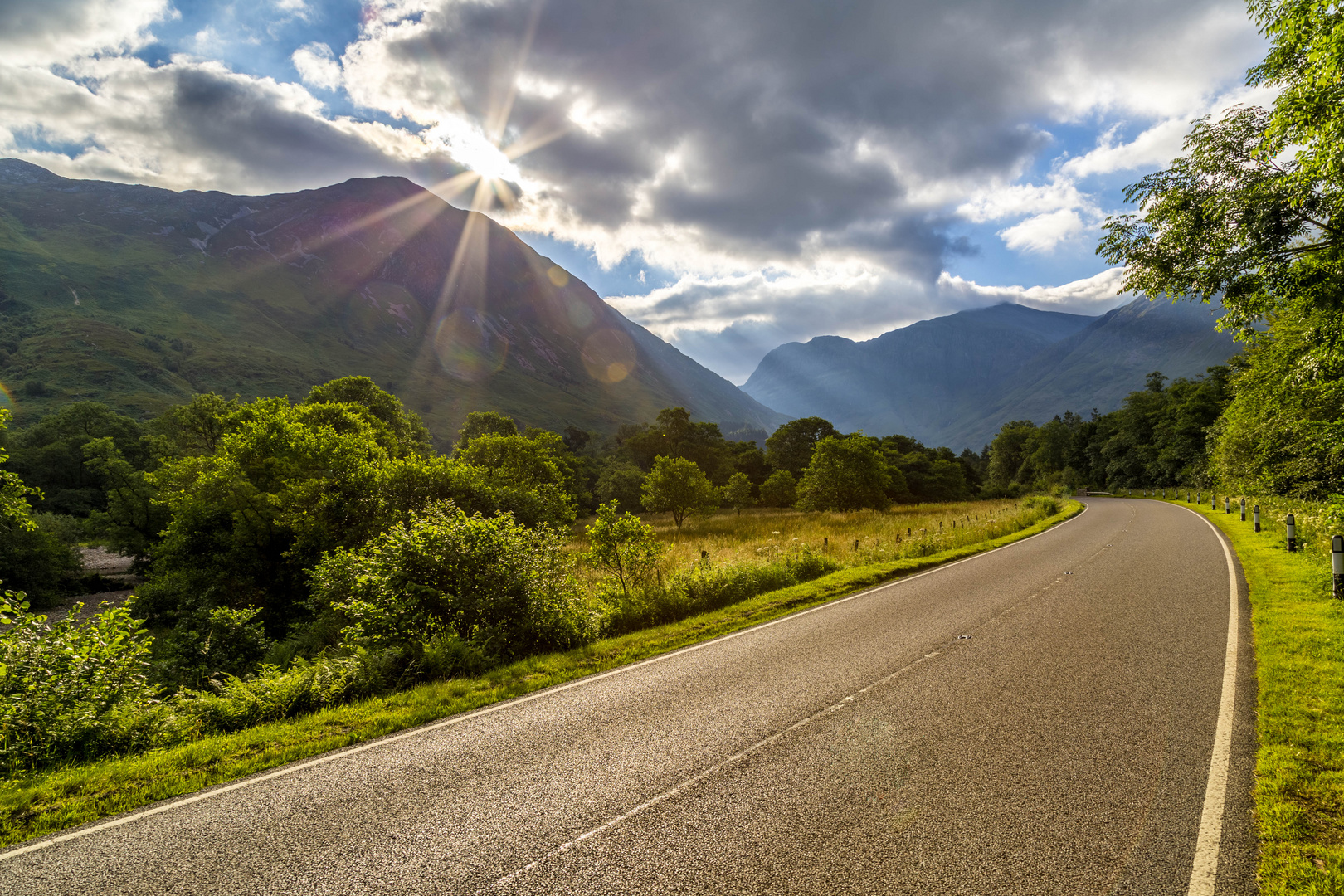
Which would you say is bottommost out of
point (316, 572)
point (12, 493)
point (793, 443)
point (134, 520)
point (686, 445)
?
point (134, 520)


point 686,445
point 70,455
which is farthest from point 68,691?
point 686,445

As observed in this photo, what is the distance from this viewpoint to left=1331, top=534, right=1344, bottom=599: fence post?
943 cm

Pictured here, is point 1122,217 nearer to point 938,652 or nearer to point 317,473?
point 938,652

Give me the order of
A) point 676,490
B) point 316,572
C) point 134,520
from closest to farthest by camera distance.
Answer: point 316,572
point 134,520
point 676,490

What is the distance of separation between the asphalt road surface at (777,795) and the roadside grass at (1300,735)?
0.58 ft

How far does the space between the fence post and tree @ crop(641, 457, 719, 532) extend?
33.3m

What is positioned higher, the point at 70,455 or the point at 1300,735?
the point at 70,455

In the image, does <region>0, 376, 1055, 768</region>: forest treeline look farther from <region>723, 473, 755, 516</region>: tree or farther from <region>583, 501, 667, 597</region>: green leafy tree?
<region>723, 473, 755, 516</region>: tree

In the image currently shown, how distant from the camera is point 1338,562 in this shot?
9500 millimetres

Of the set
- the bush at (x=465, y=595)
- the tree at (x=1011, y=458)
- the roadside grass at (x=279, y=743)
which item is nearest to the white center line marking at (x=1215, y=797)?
the roadside grass at (x=279, y=743)

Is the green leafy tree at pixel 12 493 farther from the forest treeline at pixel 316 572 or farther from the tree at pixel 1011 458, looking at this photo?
the tree at pixel 1011 458

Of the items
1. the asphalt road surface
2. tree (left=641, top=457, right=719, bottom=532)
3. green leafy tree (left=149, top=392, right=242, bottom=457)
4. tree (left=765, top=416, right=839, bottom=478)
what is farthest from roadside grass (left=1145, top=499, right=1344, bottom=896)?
tree (left=765, top=416, right=839, bottom=478)

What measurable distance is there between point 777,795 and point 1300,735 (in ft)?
17.1

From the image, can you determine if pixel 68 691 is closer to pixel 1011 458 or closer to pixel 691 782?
pixel 691 782
